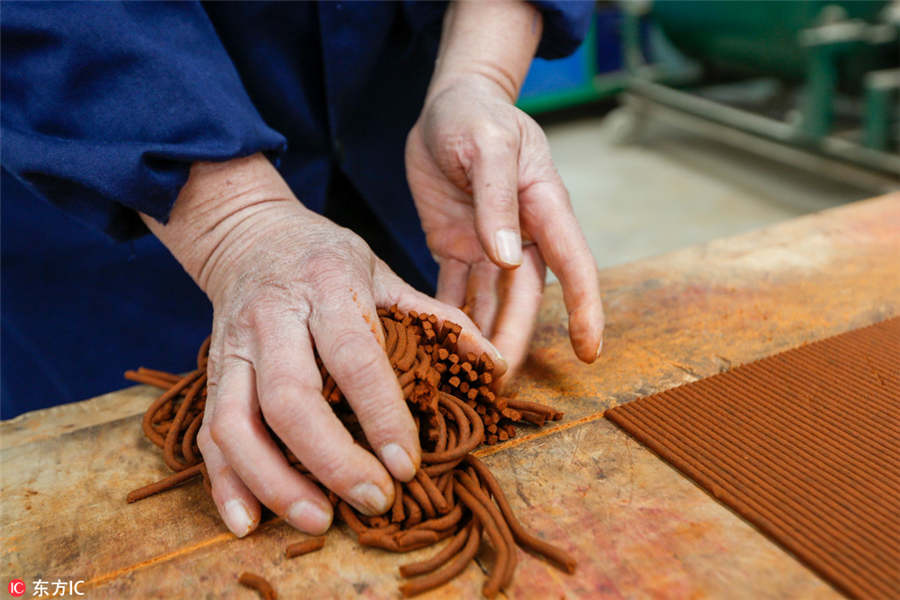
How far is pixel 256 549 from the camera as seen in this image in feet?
2.53

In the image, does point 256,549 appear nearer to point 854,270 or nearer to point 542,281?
point 542,281

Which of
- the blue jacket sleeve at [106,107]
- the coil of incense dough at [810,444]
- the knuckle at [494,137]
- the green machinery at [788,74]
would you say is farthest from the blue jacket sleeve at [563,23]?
the green machinery at [788,74]

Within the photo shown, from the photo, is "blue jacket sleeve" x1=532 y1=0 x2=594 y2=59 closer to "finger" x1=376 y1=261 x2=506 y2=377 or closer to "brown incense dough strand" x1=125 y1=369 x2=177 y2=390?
"finger" x1=376 y1=261 x2=506 y2=377

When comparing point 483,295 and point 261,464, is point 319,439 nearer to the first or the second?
point 261,464

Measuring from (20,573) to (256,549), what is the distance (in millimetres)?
257

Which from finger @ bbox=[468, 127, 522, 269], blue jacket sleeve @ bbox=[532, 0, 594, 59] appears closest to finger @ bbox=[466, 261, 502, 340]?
finger @ bbox=[468, 127, 522, 269]

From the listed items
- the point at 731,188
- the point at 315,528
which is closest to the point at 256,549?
the point at 315,528

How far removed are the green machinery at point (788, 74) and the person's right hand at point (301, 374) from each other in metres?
3.18

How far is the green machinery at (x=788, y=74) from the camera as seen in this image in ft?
10.9

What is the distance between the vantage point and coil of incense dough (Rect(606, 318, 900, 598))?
0.68 metres

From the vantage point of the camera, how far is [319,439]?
764 mm

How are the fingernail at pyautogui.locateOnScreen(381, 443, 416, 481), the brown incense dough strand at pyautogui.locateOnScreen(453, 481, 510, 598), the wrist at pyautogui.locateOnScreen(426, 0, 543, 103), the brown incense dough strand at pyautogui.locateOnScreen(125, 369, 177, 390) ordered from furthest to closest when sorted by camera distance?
the wrist at pyautogui.locateOnScreen(426, 0, 543, 103) → the brown incense dough strand at pyautogui.locateOnScreen(125, 369, 177, 390) → the fingernail at pyautogui.locateOnScreen(381, 443, 416, 481) → the brown incense dough strand at pyautogui.locateOnScreen(453, 481, 510, 598)

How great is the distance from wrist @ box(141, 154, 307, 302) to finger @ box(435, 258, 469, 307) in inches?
10.7

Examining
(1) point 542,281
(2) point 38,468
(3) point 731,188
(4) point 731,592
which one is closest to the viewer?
(4) point 731,592
